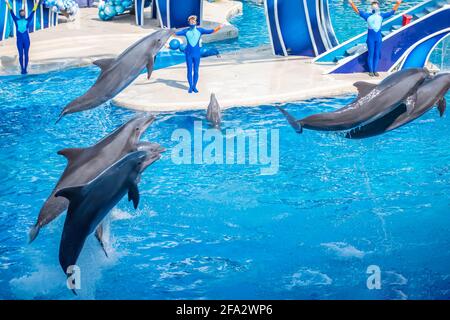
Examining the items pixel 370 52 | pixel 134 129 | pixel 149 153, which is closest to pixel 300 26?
pixel 370 52

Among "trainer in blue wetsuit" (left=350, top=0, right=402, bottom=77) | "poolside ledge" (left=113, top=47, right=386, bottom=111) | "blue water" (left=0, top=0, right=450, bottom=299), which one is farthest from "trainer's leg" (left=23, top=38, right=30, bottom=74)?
"trainer in blue wetsuit" (left=350, top=0, right=402, bottom=77)

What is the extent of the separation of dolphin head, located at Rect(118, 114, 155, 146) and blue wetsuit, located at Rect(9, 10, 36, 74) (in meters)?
8.29

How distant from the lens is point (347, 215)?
9023mm

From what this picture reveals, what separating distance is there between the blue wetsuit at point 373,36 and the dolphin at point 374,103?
17.9 feet

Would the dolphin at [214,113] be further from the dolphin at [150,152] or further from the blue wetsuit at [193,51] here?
the dolphin at [150,152]

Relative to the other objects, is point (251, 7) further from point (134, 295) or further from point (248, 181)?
point (134, 295)

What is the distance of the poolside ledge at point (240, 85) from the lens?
41.3ft

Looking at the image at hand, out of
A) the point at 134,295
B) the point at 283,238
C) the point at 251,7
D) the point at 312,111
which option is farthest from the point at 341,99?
the point at 251,7

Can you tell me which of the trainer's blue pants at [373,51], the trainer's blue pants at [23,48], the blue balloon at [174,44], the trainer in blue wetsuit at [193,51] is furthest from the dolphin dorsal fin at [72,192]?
the blue balloon at [174,44]

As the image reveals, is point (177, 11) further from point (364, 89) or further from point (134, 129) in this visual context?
point (134, 129)

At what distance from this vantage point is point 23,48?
48.8 ft

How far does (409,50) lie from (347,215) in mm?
5850
